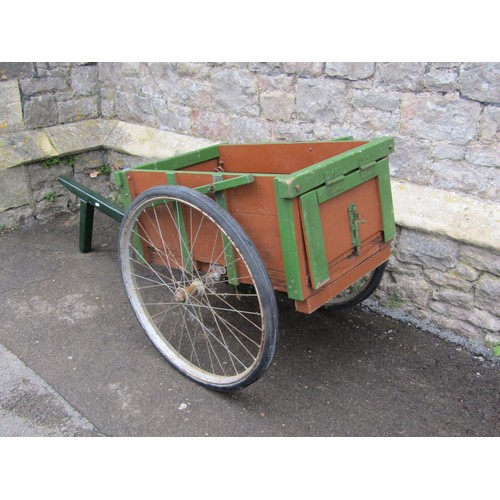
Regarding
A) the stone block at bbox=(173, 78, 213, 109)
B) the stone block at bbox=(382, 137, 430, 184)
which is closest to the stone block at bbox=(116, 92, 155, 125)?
the stone block at bbox=(173, 78, 213, 109)

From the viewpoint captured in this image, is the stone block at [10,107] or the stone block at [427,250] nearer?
the stone block at [427,250]

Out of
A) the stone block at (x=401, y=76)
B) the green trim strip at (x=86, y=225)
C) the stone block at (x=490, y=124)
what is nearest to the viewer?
the stone block at (x=490, y=124)

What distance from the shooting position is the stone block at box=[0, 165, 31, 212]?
510cm

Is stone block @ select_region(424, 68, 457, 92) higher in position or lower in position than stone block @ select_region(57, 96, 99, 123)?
lower

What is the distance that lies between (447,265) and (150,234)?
1.76 m

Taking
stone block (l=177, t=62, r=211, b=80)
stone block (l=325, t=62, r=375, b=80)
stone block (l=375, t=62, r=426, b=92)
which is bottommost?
stone block (l=375, t=62, r=426, b=92)

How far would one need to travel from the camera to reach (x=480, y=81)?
10.2ft

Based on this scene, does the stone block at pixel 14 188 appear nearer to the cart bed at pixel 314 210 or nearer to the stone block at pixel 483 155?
the cart bed at pixel 314 210

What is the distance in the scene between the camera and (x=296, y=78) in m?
3.90

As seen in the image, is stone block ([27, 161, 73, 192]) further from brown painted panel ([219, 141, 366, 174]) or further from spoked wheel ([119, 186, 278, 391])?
brown painted panel ([219, 141, 366, 174])

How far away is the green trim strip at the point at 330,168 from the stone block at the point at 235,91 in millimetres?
1446

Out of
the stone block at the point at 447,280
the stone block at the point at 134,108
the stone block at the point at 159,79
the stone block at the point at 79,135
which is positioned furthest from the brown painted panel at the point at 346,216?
the stone block at the point at 79,135

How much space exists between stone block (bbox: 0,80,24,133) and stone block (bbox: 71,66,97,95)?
22.4 inches

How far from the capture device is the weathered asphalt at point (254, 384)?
2994 millimetres
